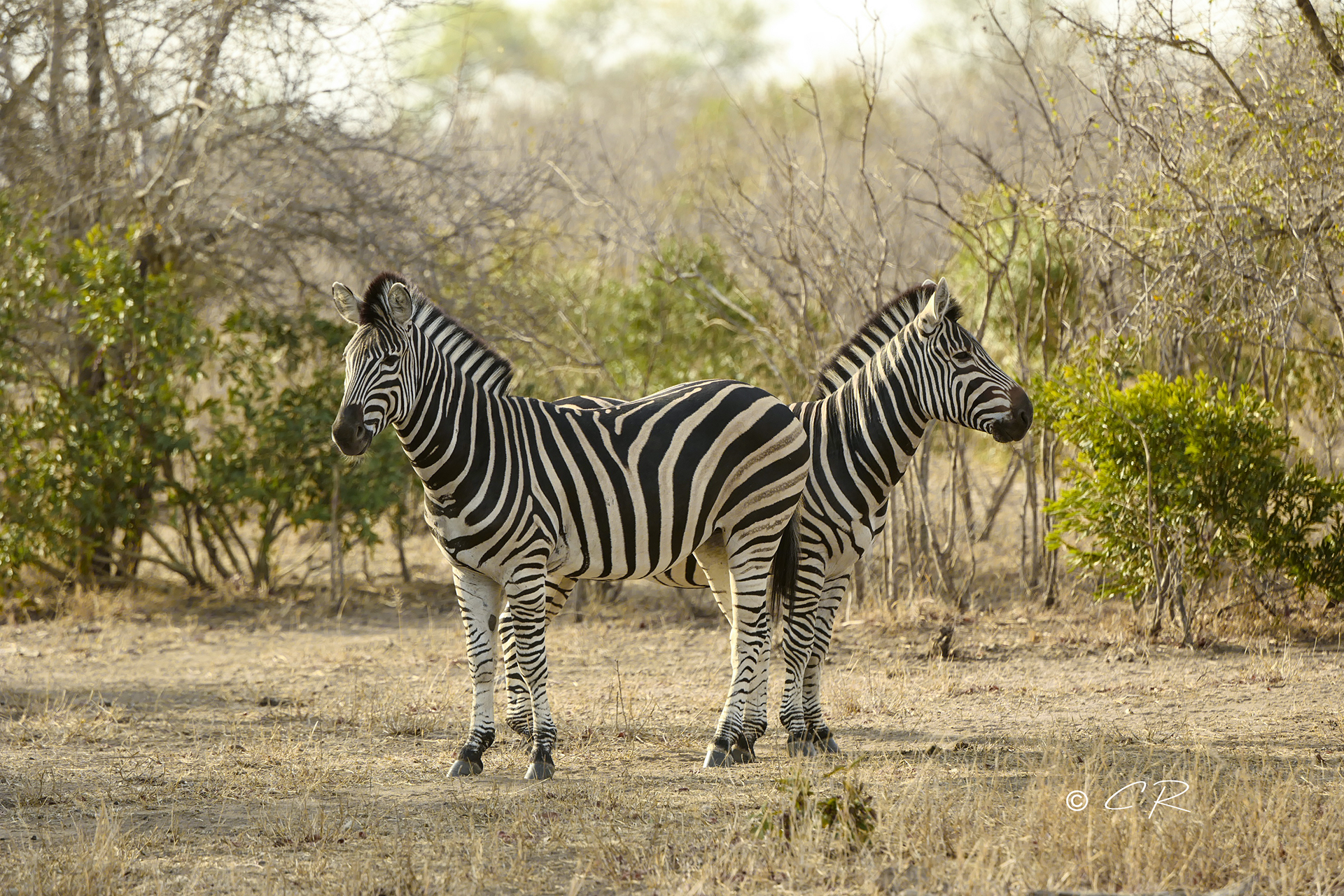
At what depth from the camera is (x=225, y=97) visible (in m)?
10.7

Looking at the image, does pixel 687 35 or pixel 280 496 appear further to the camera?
pixel 687 35

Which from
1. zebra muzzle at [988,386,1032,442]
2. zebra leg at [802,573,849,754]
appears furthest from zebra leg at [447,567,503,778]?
zebra muzzle at [988,386,1032,442]

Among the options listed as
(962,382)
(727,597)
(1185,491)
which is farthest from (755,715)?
(1185,491)

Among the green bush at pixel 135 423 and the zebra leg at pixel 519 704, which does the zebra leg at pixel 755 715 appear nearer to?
the zebra leg at pixel 519 704

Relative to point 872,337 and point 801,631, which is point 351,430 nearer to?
point 801,631

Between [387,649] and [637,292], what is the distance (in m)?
5.27

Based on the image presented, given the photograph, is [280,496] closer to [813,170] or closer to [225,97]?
[225,97]

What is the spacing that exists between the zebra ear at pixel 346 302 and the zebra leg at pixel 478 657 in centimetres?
124

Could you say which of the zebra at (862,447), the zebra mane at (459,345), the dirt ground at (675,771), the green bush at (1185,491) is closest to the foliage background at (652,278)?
the green bush at (1185,491)

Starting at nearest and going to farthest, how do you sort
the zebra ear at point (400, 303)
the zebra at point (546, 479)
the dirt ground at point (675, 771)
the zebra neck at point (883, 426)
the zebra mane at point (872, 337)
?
the dirt ground at point (675, 771), the zebra ear at point (400, 303), the zebra at point (546, 479), the zebra neck at point (883, 426), the zebra mane at point (872, 337)

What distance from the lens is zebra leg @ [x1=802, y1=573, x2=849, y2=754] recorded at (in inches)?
243

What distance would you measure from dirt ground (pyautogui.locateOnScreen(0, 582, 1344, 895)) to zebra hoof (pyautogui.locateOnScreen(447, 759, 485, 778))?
0.24 feet

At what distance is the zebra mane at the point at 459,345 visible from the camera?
18.5ft

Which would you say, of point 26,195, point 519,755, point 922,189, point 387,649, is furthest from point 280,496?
point 922,189
